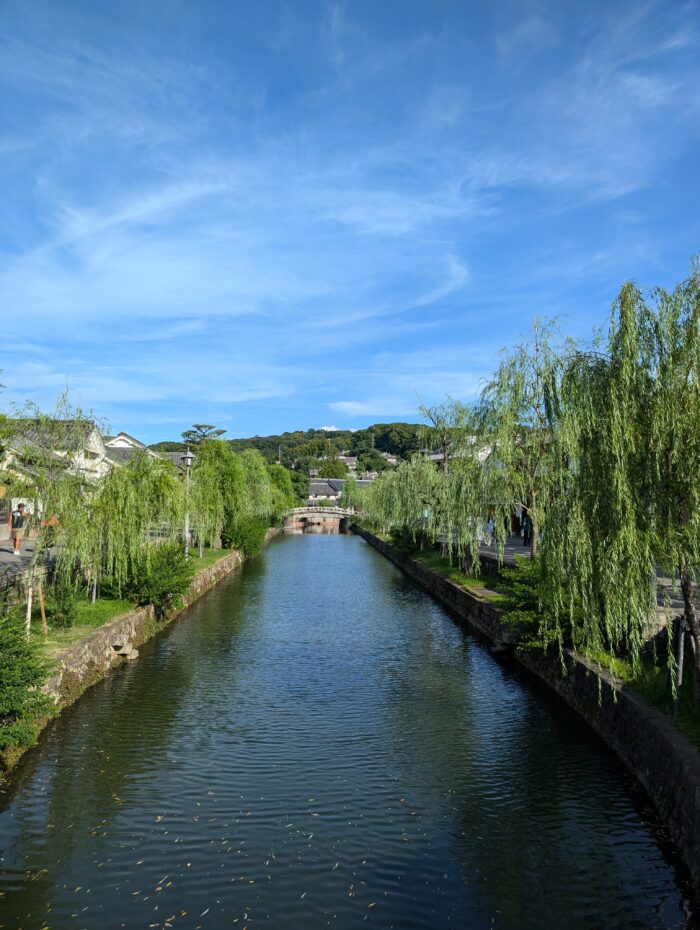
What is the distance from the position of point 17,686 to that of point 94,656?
17.6ft

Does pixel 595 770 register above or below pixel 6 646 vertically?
below

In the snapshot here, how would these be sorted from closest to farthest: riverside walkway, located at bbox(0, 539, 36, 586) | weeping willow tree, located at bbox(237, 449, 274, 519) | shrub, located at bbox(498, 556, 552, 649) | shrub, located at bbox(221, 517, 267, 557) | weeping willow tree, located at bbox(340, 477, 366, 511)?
1. shrub, located at bbox(498, 556, 552, 649)
2. riverside walkway, located at bbox(0, 539, 36, 586)
3. shrub, located at bbox(221, 517, 267, 557)
4. weeping willow tree, located at bbox(237, 449, 274, 519)
5. weeping willow tree, located at bbox(340, 477, 366, 511)

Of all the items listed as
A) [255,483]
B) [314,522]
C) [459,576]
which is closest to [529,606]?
[459,576]

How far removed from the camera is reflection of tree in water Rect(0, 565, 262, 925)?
27.0ft

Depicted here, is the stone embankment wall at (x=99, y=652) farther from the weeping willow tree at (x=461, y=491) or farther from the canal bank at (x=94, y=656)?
the weeping willow tree at (x=461, y=491)

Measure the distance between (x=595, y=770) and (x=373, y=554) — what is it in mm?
40829

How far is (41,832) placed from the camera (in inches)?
355

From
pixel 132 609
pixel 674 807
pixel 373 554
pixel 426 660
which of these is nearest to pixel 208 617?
pixel 132 609

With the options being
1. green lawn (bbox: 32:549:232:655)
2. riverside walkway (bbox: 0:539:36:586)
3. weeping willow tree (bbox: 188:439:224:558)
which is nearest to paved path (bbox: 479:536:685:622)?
green lawn (bbox: 32:549:232:655)

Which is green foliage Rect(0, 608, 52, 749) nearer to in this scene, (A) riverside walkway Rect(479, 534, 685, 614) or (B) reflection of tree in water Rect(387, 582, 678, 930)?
(B) reflection of tree in water Rect(387, 582, 678, 930)

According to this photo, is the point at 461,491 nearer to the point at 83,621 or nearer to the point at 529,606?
the point at 529,606

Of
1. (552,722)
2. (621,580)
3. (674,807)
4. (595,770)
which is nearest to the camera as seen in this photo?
(674,807)

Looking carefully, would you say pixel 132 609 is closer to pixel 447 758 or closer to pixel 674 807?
pixel 447 758

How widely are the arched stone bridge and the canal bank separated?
59956mm
